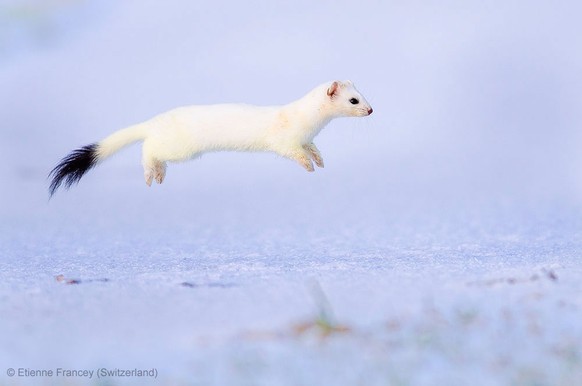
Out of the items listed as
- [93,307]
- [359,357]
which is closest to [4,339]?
[93,307]

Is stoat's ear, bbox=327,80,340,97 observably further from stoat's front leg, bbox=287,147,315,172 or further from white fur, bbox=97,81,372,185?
stoat's front leg, bbox=287,147,315,172

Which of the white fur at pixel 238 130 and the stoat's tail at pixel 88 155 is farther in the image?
the stoat's tail at pixel 88 155

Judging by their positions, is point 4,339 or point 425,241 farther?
point 425,241

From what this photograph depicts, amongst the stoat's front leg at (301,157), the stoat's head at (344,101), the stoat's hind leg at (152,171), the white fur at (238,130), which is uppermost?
the stoat's head at (344,101)

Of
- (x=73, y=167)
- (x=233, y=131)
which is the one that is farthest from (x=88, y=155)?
(x=233, y=131)

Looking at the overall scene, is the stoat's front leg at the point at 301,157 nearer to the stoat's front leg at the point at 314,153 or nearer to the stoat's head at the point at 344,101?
the stoat's front leg at the point at 314,153

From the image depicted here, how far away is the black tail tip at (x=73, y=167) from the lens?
3.24 metres

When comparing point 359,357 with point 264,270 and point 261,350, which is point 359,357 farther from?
point 264,270

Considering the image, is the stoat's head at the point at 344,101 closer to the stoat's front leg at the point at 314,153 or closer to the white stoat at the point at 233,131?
the white stoat at the point at 233,131

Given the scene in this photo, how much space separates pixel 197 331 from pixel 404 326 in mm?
428

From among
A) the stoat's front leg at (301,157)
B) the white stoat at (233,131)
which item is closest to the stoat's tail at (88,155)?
the white stoat at (233,131)

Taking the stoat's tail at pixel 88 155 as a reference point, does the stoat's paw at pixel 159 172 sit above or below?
below

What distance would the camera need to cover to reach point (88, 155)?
3277mm

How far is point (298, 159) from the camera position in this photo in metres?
3.09
